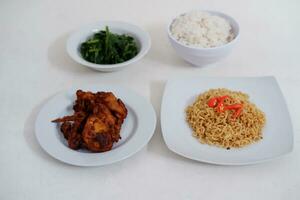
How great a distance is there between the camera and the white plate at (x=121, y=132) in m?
1.56

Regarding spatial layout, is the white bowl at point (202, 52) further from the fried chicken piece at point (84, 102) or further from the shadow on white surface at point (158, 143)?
the fried chicken piece at point (84, 102)

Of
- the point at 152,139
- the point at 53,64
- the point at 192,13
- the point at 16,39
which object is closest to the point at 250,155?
the point at 152,139

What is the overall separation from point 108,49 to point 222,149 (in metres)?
0.97

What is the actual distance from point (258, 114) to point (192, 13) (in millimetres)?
825

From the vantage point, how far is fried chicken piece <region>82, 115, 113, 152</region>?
1576mm

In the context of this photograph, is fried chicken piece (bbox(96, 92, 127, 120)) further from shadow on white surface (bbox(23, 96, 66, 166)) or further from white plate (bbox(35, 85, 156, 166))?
shadow on white surface (bbox(23, 96, 66, 166))

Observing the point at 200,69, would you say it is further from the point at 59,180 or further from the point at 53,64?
the point at 59,180

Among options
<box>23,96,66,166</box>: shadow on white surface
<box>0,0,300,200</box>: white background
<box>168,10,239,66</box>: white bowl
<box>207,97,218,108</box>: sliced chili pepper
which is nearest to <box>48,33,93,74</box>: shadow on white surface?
<box>0,0,300,200</box>: white background

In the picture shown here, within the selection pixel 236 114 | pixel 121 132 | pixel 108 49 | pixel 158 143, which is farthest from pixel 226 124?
pixel 108 49

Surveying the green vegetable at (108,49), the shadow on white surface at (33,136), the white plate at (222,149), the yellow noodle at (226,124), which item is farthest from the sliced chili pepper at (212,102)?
the shadow on white surface at (33,136)

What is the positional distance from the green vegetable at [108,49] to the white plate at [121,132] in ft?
0.97

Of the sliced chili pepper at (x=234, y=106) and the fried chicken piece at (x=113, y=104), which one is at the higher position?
the fried chicken piece at (x=113, y=104)

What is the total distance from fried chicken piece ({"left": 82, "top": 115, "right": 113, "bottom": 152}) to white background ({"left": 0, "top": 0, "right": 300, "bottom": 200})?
4.3 inches

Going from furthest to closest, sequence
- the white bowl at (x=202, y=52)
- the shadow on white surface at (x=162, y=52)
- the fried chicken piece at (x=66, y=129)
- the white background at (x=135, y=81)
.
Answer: the shadow on white surface at (x=162, y=52) → the white bowl at (x=202, y=52) → the fried chicken piece at (x=66, y=129) → the white background at (x=135, y=81)
